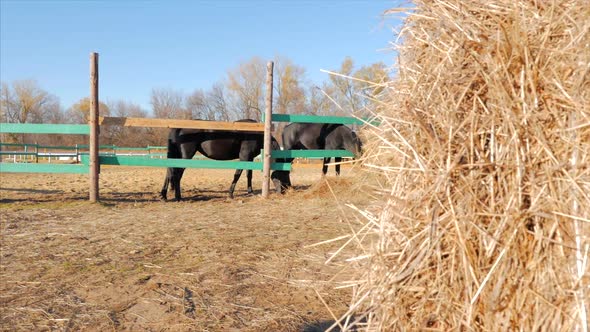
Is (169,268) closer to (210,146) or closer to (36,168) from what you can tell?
(36,168)

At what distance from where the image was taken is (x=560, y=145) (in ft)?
4.08

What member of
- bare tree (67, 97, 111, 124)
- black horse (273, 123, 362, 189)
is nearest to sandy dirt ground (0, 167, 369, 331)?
black horse (273, 123, 362, 189)

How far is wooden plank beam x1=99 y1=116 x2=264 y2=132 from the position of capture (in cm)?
658

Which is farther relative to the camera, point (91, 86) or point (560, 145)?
point (91, 86)

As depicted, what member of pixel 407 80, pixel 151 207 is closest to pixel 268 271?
pixel 407 80

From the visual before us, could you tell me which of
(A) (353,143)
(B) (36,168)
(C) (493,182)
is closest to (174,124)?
(B) (36,168)

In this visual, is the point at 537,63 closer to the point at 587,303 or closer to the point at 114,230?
the point at 587,303

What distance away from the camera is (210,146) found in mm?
7645

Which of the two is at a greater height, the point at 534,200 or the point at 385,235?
the point at 534,200

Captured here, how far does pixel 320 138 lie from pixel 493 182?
26.0 feet

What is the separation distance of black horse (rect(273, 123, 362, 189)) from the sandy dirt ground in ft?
9.11

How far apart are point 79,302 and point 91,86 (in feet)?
15.5

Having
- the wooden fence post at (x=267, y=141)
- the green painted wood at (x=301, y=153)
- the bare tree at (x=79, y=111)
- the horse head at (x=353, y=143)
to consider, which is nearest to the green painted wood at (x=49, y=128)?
the wooden fence post at (x=267, y=141)

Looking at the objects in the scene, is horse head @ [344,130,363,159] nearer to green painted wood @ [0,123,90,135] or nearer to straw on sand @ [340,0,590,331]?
green painted wood @ [0,123,90,135]
